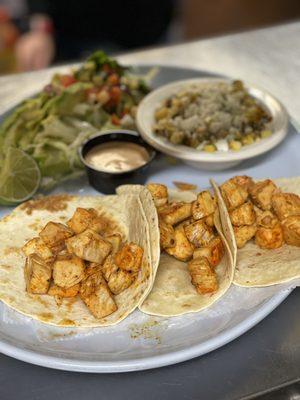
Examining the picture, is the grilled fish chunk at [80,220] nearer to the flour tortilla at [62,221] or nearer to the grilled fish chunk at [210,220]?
the flour tortilla at [62,221]

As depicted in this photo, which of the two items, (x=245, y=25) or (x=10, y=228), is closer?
(x=10, y=228)

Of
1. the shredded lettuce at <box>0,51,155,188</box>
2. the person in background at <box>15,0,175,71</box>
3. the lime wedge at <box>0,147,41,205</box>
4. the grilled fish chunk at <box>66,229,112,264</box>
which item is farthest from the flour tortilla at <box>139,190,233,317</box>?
the person in background at <box>15,0,175,71</box>

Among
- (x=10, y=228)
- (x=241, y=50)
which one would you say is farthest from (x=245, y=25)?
(x=10, y=228)

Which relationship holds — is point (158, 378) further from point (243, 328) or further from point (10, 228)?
point (10, 228)

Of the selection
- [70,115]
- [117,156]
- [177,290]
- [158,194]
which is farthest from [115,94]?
[177,290]

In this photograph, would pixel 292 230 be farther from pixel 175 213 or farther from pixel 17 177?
pixel 17 177

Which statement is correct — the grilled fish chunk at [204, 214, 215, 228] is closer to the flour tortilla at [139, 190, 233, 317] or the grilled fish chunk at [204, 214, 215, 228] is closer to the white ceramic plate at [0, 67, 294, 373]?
the flour tortilla at [139, 190, 233, 317]
